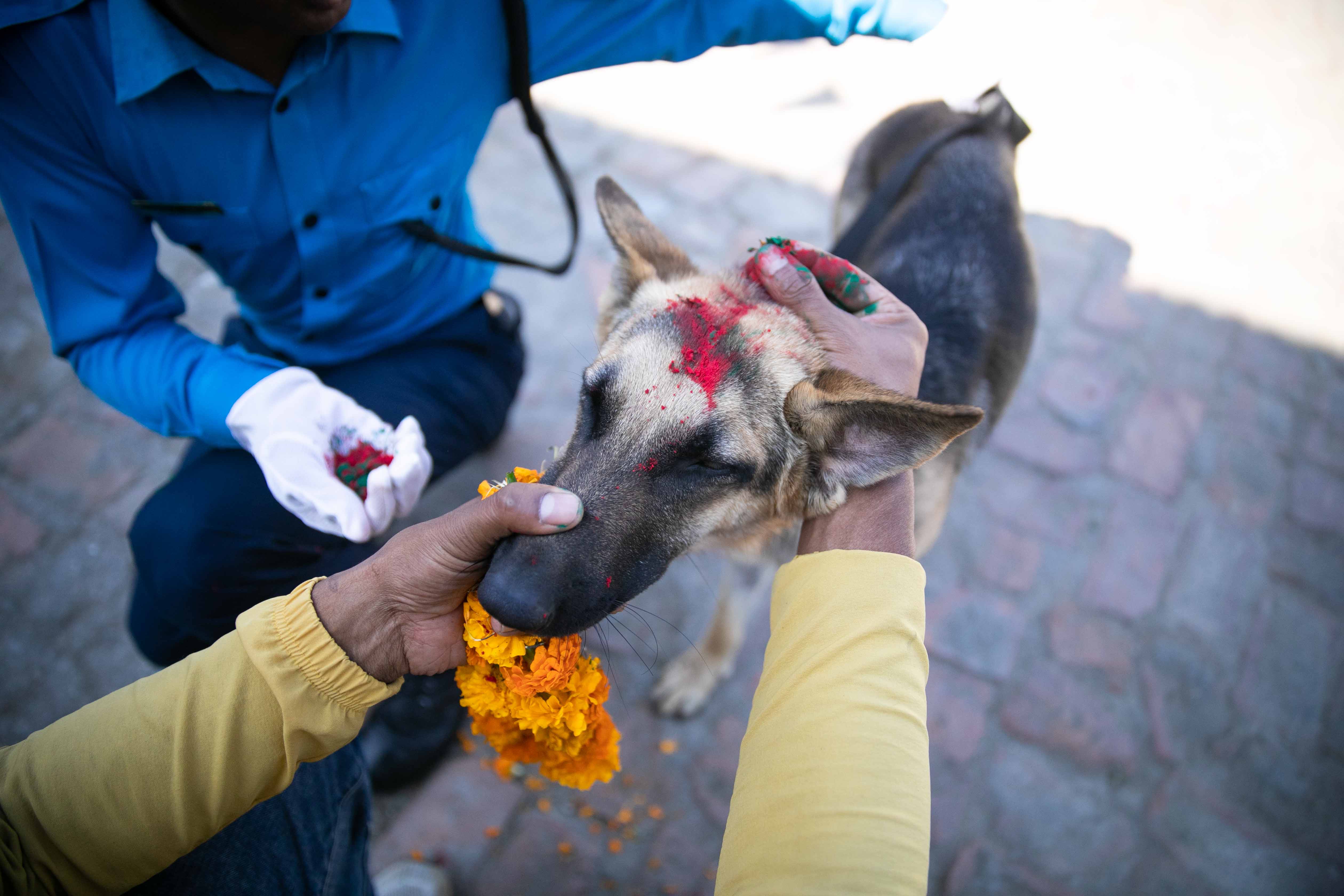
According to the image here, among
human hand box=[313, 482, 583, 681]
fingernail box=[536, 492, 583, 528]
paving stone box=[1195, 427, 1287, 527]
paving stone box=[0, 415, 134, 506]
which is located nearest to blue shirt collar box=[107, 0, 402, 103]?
human hand box=[313, 482, 583, 681]

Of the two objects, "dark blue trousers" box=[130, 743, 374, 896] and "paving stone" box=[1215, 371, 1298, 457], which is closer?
"dark blue trousers" box=[130, 743, 374, 896]

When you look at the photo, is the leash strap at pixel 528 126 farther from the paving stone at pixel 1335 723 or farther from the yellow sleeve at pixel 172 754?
the paving stone at pixel 1335 723

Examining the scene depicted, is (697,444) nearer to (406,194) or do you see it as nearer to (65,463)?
(406,194)

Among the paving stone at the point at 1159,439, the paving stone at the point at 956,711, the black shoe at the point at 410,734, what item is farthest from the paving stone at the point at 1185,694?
the black shoe at the point at 410,734

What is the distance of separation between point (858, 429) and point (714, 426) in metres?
0.45

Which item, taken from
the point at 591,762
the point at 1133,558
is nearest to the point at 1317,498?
the point at 1133,558

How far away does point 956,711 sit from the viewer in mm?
3656

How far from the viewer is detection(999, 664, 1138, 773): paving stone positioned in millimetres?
3561

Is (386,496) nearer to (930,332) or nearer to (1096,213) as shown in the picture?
(930,332)

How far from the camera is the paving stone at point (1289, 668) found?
3707 mm

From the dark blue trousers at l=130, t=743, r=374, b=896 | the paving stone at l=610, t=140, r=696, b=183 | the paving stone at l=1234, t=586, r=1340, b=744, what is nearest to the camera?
the dark blue trousers at l=130, t=743, r=374, b=896

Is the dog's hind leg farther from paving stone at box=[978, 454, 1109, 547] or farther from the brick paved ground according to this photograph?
paving stone at box=[978, 454, 1109, 547]

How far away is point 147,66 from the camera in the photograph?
6.91 ft

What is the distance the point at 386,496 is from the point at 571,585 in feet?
3.35
